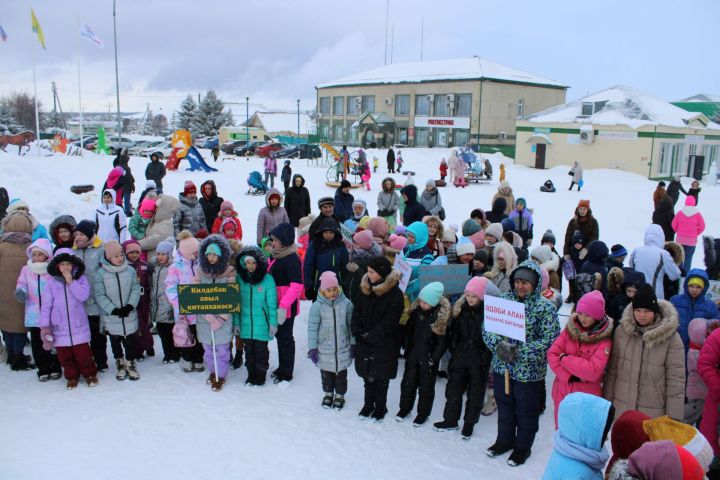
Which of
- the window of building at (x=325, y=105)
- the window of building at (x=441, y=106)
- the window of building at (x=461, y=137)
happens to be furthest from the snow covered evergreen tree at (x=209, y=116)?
the window of building at (x=461, y=137)

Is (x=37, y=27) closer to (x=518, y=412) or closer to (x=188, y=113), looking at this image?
(x=518, y=412)

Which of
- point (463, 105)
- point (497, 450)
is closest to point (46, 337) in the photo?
point (497, 450)

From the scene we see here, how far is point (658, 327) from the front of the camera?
4199mm

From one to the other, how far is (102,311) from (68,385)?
0.84m

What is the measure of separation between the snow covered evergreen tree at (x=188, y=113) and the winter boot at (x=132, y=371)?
68.1 m

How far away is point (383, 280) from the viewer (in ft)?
17.6

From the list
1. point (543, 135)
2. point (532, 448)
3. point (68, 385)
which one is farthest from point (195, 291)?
point (543, 135)

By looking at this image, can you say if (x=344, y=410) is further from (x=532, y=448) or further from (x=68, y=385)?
(x=68, y=385)

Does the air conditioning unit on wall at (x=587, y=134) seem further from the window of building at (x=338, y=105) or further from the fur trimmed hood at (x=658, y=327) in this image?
the fur trimmed hood at (x=658, y=327)

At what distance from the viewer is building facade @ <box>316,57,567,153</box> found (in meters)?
49.2

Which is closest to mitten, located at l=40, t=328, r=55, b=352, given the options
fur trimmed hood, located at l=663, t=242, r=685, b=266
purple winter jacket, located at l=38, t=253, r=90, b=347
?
purple winter jacket, located at l=38, t=253, r=90, b=347

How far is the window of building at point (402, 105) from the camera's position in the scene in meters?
54.0

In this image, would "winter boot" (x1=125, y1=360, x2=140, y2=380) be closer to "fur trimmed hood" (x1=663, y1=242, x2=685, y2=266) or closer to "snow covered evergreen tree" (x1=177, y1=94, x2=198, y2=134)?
"fur trimmed hood" (x1=663, y1=242, x2=685, y2=266)

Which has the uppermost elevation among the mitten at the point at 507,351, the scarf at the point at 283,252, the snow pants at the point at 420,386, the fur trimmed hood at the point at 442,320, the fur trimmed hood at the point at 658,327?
the scarf at the point at 283,252
